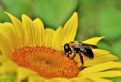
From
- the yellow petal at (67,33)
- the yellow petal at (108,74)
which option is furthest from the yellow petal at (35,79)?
the yellow petal at (67,33)

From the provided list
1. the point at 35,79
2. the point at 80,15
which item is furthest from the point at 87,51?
the point at 80,15

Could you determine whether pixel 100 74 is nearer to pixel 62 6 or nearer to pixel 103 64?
pixel 103 64

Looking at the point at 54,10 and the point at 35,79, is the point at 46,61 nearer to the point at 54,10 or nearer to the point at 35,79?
the point at 35,79

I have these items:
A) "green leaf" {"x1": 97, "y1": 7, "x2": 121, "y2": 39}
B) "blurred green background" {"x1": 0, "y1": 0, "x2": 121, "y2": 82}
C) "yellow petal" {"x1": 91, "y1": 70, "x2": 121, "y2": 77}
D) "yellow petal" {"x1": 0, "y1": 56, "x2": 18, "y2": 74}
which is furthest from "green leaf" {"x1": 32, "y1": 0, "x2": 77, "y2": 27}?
"yellow petal" {"x1": 0, "y1": 56, "x2": 18, "y2": 74}

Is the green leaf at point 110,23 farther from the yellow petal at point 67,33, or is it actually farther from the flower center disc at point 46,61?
the flower center disc at point 46,61

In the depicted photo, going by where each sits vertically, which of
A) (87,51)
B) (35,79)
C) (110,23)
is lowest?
(35,79)

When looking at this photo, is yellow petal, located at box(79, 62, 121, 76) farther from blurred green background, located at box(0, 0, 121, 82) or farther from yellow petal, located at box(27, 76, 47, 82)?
blurred green background, located at box(0, 0, 121, 82)

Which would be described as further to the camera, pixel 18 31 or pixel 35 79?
pixel 18 31

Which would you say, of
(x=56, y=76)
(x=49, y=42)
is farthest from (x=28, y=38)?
(x=56, y=76)
